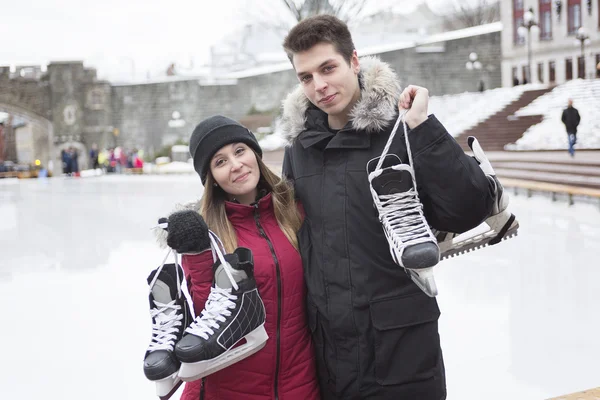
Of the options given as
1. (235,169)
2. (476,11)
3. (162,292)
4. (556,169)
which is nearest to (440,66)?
(556,169)

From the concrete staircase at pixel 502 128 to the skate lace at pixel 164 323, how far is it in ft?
52.2

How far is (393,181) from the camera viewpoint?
4.55ft

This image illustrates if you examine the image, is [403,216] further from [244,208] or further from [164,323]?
[164,323]

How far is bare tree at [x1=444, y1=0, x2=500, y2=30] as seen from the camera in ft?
145

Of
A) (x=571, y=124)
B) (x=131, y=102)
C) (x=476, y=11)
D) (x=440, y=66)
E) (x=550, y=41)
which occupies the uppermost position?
(x=476, y=11)

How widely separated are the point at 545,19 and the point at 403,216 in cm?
3071

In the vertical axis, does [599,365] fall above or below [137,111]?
below

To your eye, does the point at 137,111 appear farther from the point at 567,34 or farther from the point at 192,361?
the point at 192,361

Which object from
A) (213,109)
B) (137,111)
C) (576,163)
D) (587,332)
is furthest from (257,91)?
(587,332)

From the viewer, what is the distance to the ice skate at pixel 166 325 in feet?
4.61

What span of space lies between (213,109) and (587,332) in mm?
27325

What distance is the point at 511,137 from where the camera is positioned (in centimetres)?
1734

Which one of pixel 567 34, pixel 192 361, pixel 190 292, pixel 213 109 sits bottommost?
pixel 192 361

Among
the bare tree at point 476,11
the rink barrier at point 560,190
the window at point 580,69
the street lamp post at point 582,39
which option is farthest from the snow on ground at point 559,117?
the bare tree at point 476,11
